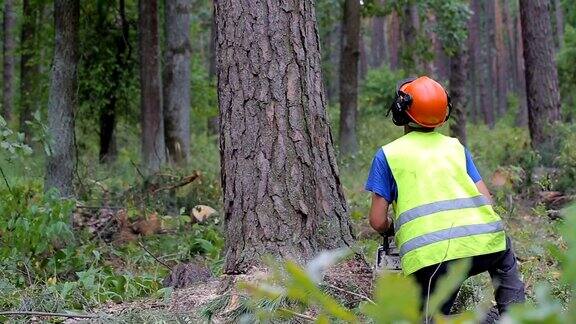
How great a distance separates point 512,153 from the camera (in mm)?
12789

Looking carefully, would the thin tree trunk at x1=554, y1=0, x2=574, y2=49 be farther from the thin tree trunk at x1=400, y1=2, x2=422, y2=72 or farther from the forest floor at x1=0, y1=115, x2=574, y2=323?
the forest floor at x1=0, y1=115, x2=574, y2=323

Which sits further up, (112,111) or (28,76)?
(28,76)

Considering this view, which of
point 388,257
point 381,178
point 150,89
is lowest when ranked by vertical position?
point 388,257

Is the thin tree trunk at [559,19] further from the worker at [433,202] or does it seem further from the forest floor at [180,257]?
the worker at [433,202]

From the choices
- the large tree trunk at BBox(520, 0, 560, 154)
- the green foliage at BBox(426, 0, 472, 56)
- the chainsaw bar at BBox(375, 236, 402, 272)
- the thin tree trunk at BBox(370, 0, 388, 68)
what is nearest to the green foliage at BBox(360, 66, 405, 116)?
the green foliage at BBox(426, 0, 472, 56)

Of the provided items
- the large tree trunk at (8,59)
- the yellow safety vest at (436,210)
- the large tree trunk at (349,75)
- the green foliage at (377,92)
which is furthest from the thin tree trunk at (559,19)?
the yellow safety vest at (436,210)

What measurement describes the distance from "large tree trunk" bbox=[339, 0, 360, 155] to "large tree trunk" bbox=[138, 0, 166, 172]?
4.48 meters

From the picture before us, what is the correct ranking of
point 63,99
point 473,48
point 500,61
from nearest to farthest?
point 63,99, point 473,48, point 500,61

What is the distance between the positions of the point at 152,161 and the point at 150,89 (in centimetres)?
114

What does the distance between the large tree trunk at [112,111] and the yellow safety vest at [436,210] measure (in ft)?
35.6

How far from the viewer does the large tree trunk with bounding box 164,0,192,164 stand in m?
12.7

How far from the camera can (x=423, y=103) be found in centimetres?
389

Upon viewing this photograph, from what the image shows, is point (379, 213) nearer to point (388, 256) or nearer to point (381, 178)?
point (381, 178)

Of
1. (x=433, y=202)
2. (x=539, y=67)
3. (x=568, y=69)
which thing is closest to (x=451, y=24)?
(x=539, y=67)
